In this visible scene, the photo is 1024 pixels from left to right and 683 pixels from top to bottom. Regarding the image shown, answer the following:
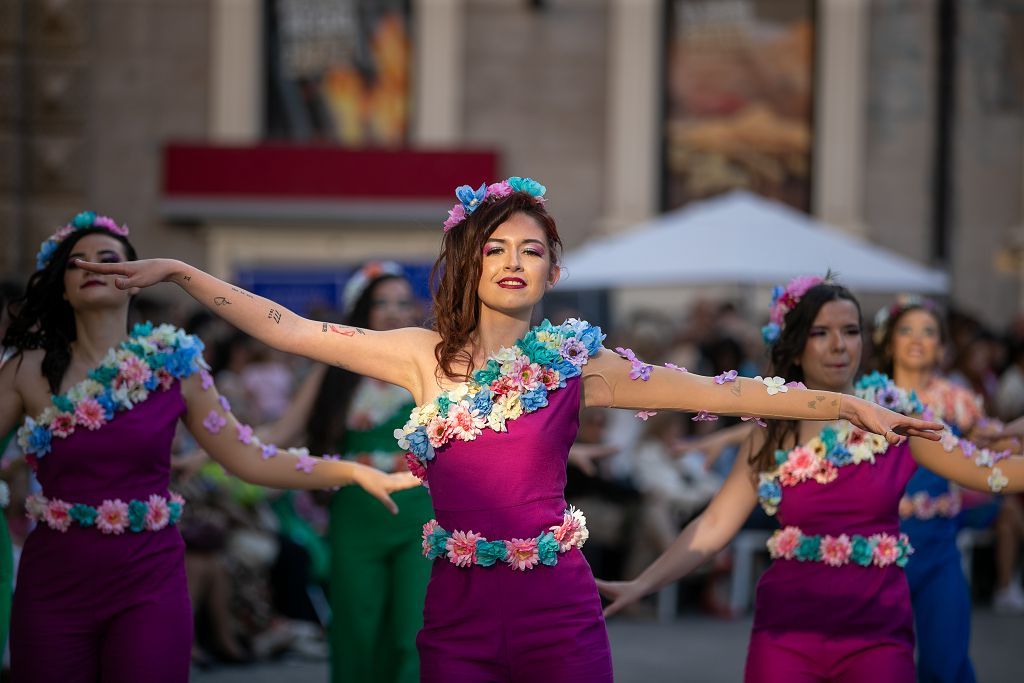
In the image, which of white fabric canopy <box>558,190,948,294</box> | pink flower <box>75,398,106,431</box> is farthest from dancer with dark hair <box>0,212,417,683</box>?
white fabric canopy <box>558,190,948,294</box>

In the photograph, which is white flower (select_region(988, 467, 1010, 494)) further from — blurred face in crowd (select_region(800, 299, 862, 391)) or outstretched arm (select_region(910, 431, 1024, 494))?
blurred face in crowd (select_region(800, 299, 862, 391))

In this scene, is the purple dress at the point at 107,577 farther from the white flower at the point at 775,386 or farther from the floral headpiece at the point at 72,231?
the white flower at the point at 775,386

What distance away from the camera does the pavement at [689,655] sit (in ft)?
26.2

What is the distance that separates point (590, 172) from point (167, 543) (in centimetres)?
1327

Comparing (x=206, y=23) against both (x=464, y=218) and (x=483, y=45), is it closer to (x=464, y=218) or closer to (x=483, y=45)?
(x=483, y=45)

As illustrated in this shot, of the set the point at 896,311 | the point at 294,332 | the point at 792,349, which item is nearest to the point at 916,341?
the point at 896,311

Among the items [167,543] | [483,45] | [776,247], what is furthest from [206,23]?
[167,543]

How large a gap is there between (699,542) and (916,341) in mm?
1946

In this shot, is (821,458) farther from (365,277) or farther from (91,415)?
(365,277)

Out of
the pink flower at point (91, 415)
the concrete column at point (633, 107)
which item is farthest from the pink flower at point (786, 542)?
the concrete column at point (633, 107)

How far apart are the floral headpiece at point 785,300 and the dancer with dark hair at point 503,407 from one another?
4.35 ft

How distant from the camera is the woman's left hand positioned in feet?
12.1

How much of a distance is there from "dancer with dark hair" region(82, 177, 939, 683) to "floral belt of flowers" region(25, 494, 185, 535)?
1.03 m

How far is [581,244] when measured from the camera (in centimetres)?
1745
